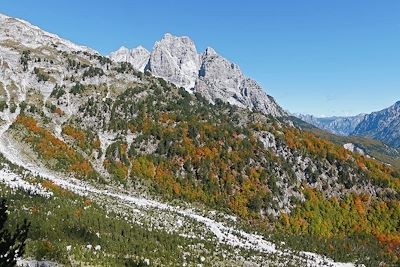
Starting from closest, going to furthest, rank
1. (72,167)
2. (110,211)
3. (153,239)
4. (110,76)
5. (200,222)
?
(153,239)
(110,211)
(200,222)
(72,167)
(110,76)

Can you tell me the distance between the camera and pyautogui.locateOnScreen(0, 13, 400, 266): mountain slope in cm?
6862

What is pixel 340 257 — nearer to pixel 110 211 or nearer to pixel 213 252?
pixel 213 252

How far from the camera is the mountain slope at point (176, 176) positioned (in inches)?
2702

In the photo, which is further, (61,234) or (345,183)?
(345,183)

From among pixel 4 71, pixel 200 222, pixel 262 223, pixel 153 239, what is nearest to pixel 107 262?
pixel 153 239

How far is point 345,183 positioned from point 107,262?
359 ft

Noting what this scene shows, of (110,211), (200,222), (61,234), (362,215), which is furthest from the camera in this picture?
(362,215)

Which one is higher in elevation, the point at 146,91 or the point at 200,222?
the point at 146,91

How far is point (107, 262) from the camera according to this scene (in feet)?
143

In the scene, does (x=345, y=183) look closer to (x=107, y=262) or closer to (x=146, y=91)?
(x=146, y=91)

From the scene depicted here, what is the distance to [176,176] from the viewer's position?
122625mm

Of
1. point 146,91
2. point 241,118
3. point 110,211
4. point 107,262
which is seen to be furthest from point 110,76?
point 107,262

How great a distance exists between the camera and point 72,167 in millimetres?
106750

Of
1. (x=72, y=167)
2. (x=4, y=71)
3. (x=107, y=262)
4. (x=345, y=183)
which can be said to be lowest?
(x=107, y=262)
